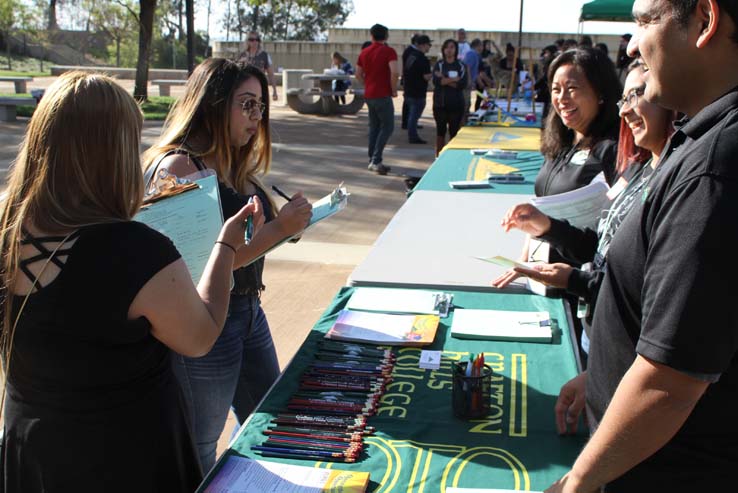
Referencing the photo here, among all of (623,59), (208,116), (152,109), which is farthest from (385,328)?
(152,109)

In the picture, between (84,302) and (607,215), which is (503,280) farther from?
(84,302)

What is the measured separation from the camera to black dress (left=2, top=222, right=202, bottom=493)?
1458 millimetres

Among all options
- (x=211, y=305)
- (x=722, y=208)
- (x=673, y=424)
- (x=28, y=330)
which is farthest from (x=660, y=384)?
(x=28, y=330)

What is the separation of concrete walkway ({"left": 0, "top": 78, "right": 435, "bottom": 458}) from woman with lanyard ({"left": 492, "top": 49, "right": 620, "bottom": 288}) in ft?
5.80

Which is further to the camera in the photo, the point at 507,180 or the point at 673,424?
the point at 507,180

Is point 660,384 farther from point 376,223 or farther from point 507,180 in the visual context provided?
point 376,223

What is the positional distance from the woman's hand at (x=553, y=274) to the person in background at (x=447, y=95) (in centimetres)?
848

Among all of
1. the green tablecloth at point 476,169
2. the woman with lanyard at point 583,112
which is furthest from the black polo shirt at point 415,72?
the woman with lanyard at point 583,112

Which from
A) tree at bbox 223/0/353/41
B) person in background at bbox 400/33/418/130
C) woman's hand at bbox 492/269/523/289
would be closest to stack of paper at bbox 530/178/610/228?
woman's hand at bbox 492/269/523/289

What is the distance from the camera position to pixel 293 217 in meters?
2.43

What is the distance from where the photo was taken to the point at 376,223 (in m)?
7.05

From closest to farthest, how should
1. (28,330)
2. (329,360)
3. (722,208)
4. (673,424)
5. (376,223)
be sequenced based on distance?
(722,208) → (673,424) → (28,330) → (329,360) → (376,223)

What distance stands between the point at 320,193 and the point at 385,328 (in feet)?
19.0

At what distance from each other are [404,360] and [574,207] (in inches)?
34.6
